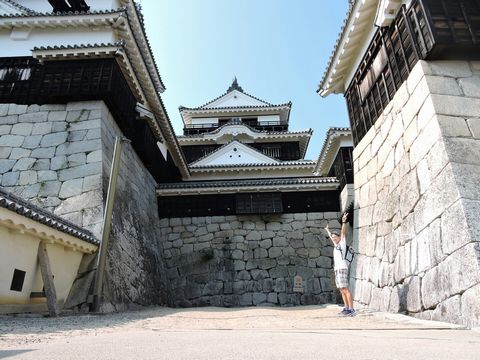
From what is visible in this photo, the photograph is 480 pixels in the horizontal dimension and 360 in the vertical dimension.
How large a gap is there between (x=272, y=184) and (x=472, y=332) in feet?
28.5

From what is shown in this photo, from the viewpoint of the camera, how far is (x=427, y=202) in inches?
173

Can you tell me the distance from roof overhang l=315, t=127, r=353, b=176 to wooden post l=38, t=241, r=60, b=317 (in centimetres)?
946

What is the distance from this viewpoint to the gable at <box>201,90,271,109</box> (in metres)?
22.2

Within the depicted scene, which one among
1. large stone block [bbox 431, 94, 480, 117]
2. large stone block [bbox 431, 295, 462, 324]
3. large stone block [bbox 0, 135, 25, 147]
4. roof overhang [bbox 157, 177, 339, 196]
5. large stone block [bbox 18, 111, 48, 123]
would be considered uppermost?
large stone block [bbox 18, 111, 48, 123]

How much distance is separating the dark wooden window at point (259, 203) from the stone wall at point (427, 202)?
16.1 feet

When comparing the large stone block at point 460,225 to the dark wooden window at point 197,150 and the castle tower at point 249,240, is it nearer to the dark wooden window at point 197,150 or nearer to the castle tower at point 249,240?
the castle tower at point 249,240

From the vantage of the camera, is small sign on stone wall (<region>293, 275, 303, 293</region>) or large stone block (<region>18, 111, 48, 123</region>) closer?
large stone block (<region>18, 111, 48, 123</region>)

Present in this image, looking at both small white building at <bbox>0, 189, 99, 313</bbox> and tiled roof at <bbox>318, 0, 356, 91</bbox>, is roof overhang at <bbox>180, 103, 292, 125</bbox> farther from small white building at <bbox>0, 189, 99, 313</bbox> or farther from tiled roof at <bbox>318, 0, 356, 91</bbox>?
small white building at <bbox>0, 189, 99, 313</bbox>

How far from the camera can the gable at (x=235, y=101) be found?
876 inches

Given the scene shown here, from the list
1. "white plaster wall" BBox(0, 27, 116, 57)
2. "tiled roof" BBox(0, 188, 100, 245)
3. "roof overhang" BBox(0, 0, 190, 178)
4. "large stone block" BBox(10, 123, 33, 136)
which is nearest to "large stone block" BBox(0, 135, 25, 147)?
"large stone block" BBox(10, 123, 33, 136)

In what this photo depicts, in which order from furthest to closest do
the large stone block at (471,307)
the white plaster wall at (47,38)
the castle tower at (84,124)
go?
the white plaster wall at (47,38) → the castle tower at (84,124) → the large stone block at (471,307)

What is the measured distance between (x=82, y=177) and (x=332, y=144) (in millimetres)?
8433

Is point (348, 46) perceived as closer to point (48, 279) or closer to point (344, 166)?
point (344, 166)

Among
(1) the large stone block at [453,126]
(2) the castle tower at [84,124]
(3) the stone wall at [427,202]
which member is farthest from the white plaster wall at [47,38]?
(1) the large stone block at [453,126]
